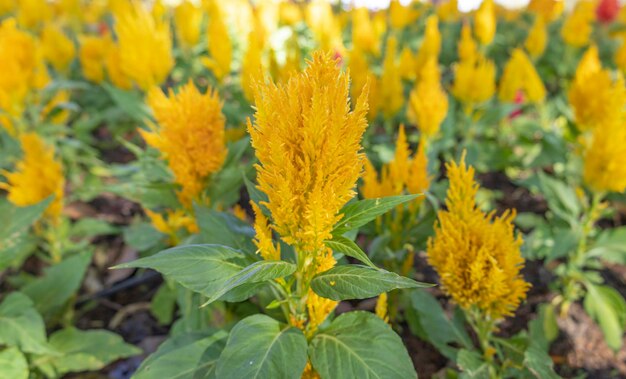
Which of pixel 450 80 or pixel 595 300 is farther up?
pixel 450 80

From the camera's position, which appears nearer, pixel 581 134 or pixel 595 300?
pixel 595 300

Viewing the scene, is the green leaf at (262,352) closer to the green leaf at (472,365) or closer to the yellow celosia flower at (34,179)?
the green leaf at (472,365)

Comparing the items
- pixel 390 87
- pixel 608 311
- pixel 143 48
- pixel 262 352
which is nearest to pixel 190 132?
pixel 262 352

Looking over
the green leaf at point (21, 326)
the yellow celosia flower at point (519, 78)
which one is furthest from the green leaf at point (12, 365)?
the yellow celosia flower at point (519, 78)

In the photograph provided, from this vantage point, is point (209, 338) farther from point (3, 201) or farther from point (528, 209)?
point (528, 209)

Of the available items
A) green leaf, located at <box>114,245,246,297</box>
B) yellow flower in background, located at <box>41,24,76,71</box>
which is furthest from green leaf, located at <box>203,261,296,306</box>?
yellow flower in background, located at <box>41,24,76,71</box>

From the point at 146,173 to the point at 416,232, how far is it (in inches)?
51.7

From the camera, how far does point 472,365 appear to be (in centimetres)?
174

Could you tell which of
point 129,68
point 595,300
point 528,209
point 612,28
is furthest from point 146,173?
point 612,28

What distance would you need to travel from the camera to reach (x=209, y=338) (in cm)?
166

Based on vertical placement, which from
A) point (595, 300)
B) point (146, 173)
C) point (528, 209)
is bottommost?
point (595, 300)

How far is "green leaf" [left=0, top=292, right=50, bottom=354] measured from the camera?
193 cm

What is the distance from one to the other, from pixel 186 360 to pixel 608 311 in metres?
2.25

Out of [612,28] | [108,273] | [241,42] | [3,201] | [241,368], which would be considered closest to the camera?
[241,368]
